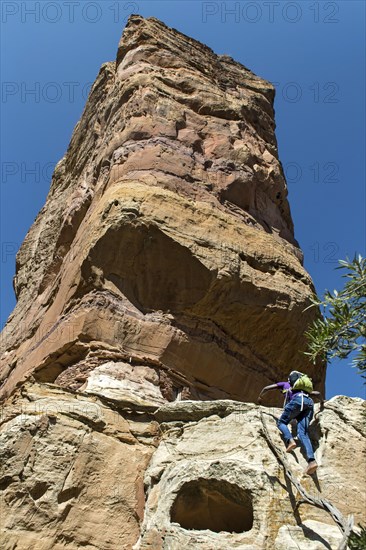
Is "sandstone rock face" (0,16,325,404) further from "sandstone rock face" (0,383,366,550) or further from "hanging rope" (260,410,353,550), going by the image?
"hanging rope" (260,410,353,550)

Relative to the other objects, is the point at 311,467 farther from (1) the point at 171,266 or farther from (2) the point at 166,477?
(1) the point at 171,266

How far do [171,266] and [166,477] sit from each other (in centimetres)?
528

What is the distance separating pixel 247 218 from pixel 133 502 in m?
8.41

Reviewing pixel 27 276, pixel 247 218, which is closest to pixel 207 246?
pixel 247 218

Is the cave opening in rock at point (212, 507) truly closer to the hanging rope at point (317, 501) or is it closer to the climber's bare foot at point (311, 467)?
the hanging rope at point (317, 501)

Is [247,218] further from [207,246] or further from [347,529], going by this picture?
[347,529]

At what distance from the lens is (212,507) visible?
8578mm

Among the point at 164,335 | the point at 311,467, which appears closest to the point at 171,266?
the point at 164,335

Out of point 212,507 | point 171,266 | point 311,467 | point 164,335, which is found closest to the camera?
point 311,467

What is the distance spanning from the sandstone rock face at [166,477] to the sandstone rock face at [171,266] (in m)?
1.49

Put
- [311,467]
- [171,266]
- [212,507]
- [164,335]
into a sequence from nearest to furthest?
[311,467], [212,507], [164,335], [171,266]

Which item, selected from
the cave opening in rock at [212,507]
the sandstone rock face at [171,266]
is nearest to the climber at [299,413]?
the cave opening in rock at [212,507]

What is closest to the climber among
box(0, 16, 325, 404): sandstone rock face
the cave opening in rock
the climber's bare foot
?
the climber's bare foot

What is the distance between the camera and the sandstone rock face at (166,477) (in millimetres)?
7883
